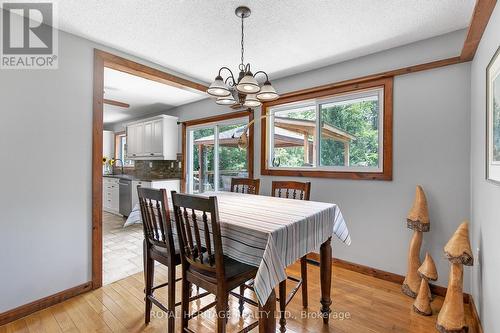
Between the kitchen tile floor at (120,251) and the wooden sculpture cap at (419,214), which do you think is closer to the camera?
the wooden sculpture cap at (419,214)

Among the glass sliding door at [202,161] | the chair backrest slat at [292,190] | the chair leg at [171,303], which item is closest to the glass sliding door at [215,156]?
the glass sliding door at [202,161]

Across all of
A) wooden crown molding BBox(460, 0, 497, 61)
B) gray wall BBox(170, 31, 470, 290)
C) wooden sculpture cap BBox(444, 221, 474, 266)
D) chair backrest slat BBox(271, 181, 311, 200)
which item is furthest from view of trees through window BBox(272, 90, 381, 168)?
wooden sculpture cap BBox(444, 221, 474, 266)

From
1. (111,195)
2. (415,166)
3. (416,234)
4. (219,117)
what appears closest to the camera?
(416,234)

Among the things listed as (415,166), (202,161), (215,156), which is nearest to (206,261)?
(415,166)

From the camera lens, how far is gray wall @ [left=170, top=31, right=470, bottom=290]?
7.04ft

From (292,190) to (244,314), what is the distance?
1241 millimetres

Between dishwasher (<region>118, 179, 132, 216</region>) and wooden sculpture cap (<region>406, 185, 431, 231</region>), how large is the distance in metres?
4.65

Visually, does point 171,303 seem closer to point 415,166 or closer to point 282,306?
point 282,306

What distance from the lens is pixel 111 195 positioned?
5.56 meters

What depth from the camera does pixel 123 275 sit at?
266cm

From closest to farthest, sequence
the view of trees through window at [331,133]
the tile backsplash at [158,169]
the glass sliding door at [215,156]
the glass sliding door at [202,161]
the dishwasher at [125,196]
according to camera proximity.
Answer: the view of trees through window at [331,133]
the glass sliding door at [215,156]
the glass sliding door at [202,161]
the dishwasher at [125,196]
the tile backsplash at [158,169]

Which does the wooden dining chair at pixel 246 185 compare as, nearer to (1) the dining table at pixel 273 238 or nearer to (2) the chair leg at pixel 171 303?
(1) the dining table at pixel 273 238

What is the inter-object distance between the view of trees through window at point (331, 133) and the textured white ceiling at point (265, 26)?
0.55m

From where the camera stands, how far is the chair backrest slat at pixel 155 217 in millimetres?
1592
